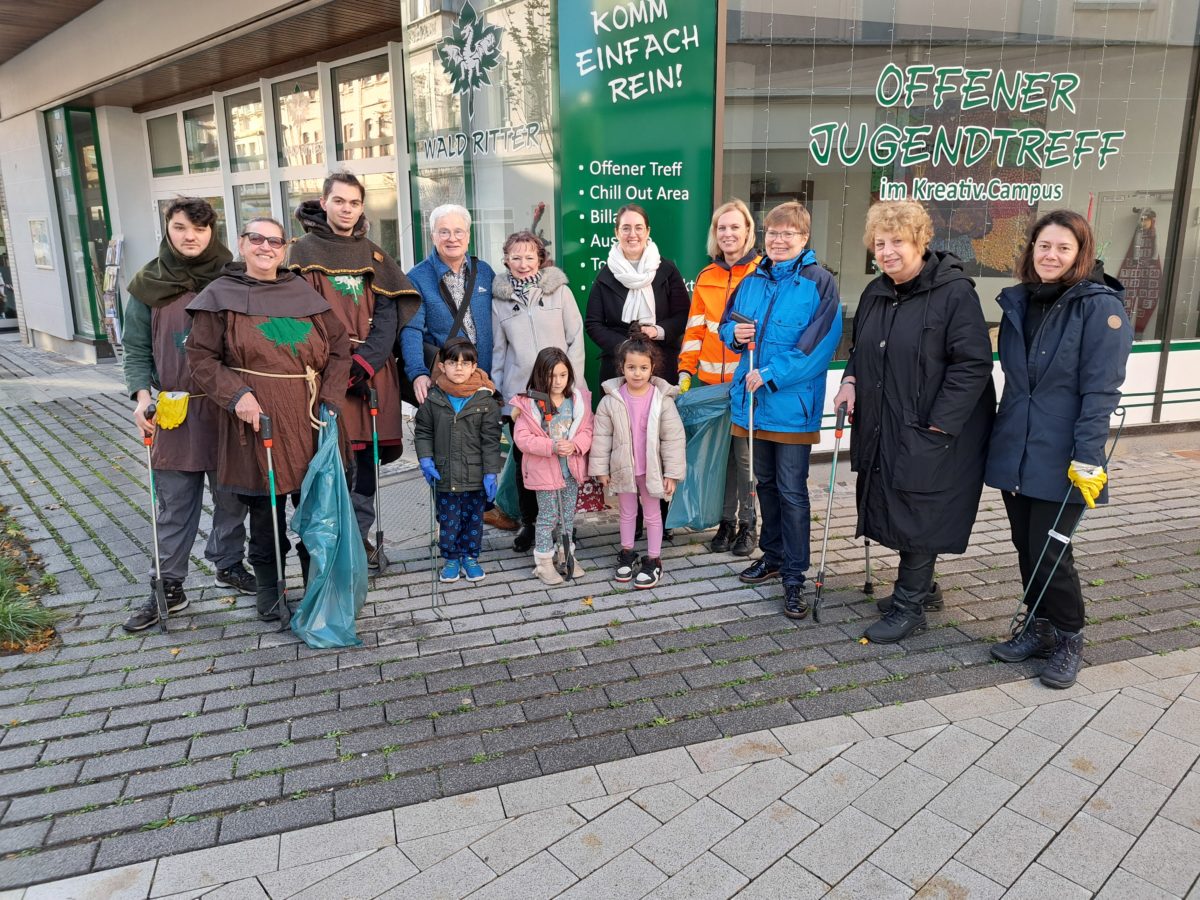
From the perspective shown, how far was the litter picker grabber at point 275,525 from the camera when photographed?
3.76 meters

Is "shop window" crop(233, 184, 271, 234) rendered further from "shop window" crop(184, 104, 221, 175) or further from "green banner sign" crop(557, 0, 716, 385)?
"green banner sign" crop(557, 0, 716, 385)

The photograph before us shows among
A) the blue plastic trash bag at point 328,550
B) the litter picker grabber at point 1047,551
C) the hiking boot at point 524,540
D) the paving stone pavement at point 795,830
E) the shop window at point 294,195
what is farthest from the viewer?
the shop window at point 294,195

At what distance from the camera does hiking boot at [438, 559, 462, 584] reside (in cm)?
460

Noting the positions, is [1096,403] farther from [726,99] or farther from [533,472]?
[726,99]

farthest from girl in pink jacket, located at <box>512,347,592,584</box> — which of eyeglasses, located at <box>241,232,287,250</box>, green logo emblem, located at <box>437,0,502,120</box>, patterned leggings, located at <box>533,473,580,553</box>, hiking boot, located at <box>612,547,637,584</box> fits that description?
green logo emblem, located at <box>437,0,502,120</box>

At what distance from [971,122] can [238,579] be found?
5717mm

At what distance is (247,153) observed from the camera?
35.1 ft

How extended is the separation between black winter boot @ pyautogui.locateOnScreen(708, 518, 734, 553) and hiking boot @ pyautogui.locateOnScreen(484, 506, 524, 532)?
1.24 meters

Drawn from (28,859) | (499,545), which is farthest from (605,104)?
(28,859)

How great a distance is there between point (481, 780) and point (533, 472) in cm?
186

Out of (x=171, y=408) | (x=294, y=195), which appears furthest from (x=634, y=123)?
(x=294, y=195)

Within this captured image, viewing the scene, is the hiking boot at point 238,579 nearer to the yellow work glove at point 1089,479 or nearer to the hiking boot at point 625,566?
the hiking boot at point 625,566

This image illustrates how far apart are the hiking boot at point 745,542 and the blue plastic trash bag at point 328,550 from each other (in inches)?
82.4

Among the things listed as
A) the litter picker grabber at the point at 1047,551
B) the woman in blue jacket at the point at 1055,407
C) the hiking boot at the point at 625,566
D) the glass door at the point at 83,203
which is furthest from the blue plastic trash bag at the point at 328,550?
the glass door at the point at 83,203
